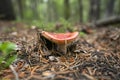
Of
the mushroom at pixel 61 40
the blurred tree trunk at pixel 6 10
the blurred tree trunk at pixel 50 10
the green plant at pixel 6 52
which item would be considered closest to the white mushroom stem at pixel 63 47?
the mushroom at pixel 61 40

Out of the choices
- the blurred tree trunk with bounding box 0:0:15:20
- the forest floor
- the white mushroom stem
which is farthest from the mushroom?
the blurred tree trunk with bounding box 0:0:15:20

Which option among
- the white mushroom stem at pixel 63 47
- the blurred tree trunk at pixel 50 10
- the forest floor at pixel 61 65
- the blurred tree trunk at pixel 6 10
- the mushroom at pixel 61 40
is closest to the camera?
the forest floor at pixel 61 65

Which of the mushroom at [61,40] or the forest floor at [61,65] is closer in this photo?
the forest floor at [61,65]

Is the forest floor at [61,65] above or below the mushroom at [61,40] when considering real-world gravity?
below

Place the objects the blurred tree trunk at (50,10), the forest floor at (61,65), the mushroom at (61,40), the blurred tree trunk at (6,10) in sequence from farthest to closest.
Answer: the blurred tree trunk at (50,10), the blurred tree trunk at (6,10), the mushroom at (61,40), the forest floor at (61,65)

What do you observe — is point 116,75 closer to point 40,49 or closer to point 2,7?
point 40,49

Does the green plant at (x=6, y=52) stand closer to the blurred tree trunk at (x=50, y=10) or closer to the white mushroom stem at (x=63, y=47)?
the white mushroom stem at (x=63, y=47)

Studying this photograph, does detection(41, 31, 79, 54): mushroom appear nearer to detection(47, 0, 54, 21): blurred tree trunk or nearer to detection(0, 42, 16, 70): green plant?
detection(0, 42, 16, 70): green plant

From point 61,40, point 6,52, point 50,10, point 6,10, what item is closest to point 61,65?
point 61,40

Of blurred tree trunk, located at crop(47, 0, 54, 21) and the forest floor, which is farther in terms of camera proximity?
blurred tree trunk, located at crop(47, 0, 54, 21)
